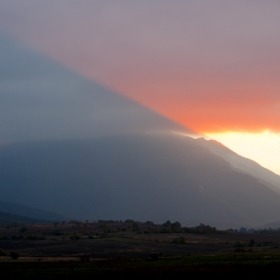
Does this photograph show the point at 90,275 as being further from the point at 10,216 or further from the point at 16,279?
the point at 10,216

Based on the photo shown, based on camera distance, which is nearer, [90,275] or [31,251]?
[90,275]

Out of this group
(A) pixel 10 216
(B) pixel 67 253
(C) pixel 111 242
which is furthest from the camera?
(A) pixel 10 216

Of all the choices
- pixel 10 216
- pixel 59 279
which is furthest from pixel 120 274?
pixel 10 216

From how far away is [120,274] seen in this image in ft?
139

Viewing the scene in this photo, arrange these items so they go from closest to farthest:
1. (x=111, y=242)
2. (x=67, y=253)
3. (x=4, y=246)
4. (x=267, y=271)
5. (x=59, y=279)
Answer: (x=59, y=279) → (x=267, y=271) → (x=67, y=253) → (x=4, y=246) → (x=111, y=242)

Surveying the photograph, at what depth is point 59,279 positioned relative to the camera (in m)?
40.4

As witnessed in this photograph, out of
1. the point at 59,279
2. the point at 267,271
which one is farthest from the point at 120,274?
the point at 267,271

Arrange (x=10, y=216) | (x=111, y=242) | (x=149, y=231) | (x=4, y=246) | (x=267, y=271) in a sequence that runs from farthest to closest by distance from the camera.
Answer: (x=10, y=216) → (x=149, y=231) → (x=111, y=242) → (x=4, y=246) → (x=267, y=271)

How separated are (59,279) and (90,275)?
2821 mm

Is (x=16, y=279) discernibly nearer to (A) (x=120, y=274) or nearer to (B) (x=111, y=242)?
(A) (x=120, y=274)

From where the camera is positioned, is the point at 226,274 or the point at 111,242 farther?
the point at 111,242

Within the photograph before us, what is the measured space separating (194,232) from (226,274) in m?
73.3

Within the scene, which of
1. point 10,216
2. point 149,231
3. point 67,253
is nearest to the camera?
point 67,253

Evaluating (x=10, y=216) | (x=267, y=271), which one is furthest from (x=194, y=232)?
(x=10, y=216)
